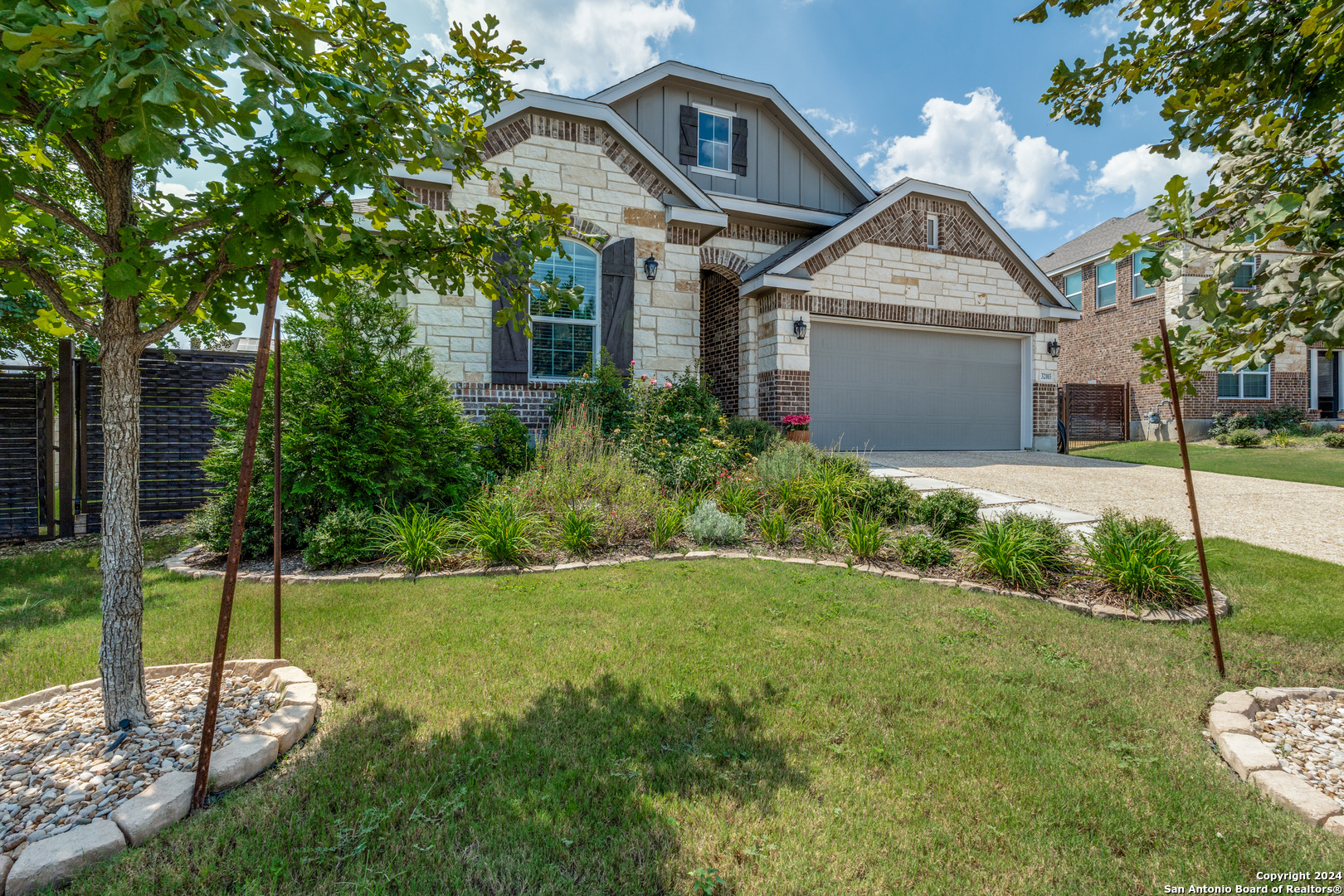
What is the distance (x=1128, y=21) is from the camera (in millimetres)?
2832

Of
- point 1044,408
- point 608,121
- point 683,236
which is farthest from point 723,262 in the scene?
point 1044,408

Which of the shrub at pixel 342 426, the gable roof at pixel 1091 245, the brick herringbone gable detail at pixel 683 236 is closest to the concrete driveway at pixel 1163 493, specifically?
the brick herringbone gable detail at pixel 683 236

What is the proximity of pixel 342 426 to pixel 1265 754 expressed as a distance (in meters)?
6.09

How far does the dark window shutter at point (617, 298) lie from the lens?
29.2 feet

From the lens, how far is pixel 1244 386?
51.6ft

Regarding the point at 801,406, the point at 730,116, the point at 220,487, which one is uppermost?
the point at 730,116

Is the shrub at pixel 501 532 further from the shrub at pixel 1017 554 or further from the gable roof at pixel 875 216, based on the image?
the gable roof at pixel 875 216

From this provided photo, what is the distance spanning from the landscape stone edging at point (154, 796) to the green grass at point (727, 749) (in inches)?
2.8

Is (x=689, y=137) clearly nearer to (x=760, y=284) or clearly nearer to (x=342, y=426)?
(x=760, y=284)

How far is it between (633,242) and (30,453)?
305 inches

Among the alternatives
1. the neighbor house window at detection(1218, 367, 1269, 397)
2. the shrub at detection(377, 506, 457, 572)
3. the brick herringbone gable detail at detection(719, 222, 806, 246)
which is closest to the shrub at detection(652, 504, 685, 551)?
the shrub at detection(377, 506, 457, 572)

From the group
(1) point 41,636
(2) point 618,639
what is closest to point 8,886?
(2) point 618,639

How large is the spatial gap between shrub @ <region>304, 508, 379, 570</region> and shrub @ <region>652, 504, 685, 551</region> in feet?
7.86

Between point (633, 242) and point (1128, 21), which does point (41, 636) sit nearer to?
point (1128, 21)
